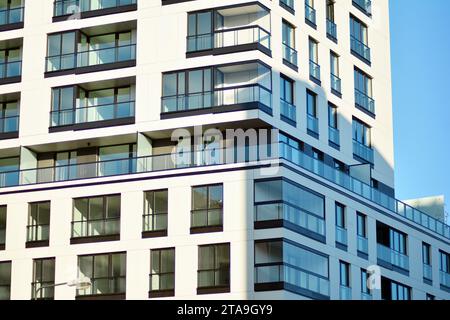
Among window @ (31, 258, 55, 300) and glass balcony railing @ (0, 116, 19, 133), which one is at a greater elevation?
glass balcony railing @ (0, 116, 19, 133)

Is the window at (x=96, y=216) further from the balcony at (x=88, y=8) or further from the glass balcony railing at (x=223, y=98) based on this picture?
the balcony at (x=88, y=8)

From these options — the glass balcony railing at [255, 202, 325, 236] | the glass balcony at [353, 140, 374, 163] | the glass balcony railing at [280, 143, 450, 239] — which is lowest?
the glass balcony railing at [255, 202, 325, 236]

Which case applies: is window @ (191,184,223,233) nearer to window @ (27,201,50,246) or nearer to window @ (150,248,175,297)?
window @ (150,248,175,297)

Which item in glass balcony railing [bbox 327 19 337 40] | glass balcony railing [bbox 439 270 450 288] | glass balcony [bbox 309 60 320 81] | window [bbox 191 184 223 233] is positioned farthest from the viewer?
glass balcony railing [bbox 439 270 450 288]

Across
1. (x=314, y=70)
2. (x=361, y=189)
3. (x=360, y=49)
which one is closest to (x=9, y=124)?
(x=314, y=70)

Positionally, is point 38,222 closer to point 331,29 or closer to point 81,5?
point 81,5

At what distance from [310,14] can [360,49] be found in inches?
277

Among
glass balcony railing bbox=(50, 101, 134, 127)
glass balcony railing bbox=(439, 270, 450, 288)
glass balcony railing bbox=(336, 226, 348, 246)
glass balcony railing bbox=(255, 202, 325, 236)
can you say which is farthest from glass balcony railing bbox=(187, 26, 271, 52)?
glass balcony railing bbox=(439, 270, 450, 288)

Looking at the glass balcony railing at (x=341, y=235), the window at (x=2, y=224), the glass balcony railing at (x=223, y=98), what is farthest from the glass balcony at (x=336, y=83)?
the window at (x=2, y=224)

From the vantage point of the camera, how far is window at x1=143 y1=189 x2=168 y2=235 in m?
57.8

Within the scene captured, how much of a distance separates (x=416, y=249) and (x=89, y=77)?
24.0 metres

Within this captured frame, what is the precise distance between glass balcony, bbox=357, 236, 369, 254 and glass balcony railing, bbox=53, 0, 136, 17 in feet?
63.0

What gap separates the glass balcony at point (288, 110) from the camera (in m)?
60.3

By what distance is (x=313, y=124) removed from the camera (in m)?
63.4
